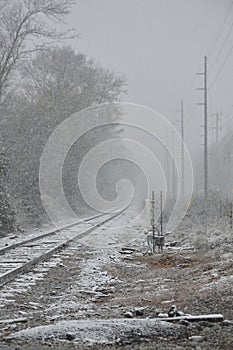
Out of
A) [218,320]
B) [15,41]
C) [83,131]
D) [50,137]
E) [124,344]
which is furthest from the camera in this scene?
[83,131]

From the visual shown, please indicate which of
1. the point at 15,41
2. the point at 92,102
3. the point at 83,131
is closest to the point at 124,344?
the point at 15,41

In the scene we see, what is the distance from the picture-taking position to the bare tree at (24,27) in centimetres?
3259

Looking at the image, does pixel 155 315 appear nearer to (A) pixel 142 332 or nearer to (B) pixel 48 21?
(A) pixel 142 332

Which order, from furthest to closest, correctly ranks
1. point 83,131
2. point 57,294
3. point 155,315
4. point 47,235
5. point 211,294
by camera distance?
point 83,131, point 47,235, point 57,294, point 211,294, point 155,315

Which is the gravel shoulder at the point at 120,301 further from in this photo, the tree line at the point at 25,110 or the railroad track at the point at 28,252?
the tree line at the point at 25,110

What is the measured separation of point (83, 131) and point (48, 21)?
48.0 ft

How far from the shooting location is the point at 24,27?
33.4 m

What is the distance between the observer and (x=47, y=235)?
76.1ft

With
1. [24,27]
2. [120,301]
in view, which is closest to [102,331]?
[120,301]

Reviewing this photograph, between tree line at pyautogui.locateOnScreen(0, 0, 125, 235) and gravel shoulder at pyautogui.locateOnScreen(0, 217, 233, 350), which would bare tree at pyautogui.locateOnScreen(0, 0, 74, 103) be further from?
gravel shoulder at pyautogui.locateOnScreen(0, 217, 233, 350)

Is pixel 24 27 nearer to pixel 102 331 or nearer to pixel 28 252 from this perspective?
pixel 28 252

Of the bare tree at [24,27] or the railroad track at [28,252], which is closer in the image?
the railroad track at [28,252]

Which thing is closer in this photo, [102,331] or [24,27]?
[102,331]

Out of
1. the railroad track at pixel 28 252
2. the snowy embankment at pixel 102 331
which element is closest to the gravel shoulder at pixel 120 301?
the snowy embankment at pixel 102 331
